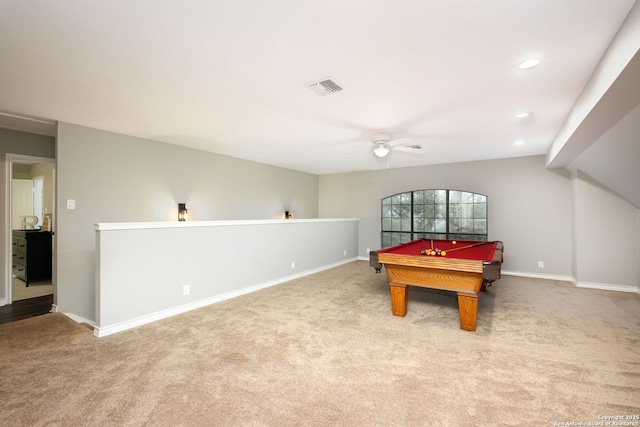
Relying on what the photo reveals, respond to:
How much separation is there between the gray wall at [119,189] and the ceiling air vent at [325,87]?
3.16m

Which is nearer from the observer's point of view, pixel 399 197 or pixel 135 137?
pixel 135 137

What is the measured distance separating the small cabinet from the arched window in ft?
22.9

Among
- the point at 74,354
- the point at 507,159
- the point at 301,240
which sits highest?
the point at 507,159

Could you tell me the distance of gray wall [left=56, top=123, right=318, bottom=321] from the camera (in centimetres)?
364

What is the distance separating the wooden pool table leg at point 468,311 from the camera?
299 centimetres

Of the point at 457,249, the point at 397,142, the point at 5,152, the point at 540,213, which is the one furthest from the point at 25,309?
the point at 540,213

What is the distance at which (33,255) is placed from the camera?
17.2 ft

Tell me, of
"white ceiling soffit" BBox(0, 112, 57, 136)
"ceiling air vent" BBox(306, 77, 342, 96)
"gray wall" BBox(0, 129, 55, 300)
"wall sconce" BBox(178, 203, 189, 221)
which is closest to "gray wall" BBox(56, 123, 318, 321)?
"wall sconce" BBox(178, 203, 189, 221)

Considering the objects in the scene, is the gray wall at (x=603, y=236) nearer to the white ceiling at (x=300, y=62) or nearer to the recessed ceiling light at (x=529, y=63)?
the white ceiling at (x=300, y=62)

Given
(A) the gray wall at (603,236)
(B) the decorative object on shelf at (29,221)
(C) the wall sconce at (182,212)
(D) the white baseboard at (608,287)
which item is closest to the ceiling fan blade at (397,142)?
(A) the gray wall at (603,236)

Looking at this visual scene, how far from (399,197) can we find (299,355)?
5166 millimetres

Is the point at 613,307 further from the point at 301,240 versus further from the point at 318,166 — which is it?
the point at 318,166

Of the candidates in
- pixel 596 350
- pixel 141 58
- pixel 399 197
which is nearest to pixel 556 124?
pixel 596 350

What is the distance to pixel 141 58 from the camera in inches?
83.7
